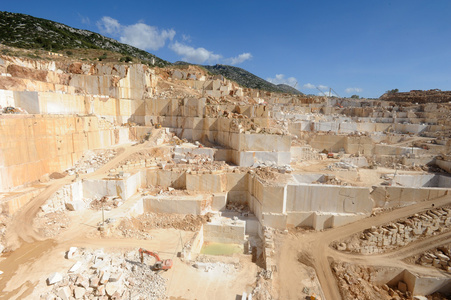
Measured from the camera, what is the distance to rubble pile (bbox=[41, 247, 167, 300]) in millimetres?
5648

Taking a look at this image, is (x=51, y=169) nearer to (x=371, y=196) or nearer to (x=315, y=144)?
(x=371, y=196)

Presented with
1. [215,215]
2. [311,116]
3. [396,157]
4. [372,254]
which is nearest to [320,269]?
[372,254]

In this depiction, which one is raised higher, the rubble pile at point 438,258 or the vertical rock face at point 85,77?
the vertical rock face at point 85,77

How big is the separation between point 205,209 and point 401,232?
8431 mm

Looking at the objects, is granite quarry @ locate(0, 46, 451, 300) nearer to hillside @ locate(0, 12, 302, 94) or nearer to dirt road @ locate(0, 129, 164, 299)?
dirt road @ locate(0, 129, 164, 299)

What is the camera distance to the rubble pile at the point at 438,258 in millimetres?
8195

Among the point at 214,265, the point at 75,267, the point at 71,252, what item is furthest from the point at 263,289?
the point at 71,252

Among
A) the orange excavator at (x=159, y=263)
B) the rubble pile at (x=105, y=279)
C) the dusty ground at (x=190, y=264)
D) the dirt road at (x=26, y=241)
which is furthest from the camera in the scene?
the orange excavator at (x=159, y=263)

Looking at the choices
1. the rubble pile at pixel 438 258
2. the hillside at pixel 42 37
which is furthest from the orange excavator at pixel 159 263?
the hillside at pixel 42 37

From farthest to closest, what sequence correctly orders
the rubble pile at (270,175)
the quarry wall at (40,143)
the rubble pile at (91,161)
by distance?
the rubble pile at (91,161) → the rubble pile at (270,175) → the quarry wall at (40,143)

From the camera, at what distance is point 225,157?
14.7 m

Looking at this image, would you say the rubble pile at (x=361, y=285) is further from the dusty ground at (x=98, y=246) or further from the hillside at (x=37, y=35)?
the hillside at (x=37, y=35)

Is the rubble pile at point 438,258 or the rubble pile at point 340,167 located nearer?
the rubble pile at point 438,258

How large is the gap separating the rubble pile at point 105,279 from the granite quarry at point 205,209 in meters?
0.03
